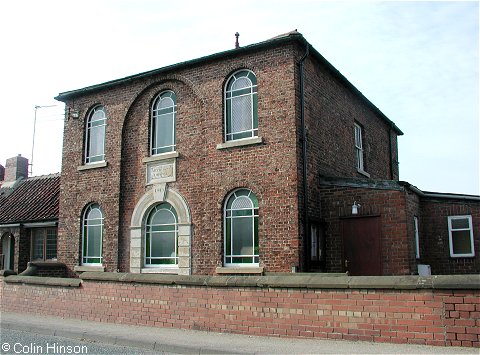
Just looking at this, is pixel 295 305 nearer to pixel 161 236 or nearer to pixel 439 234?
pixel 161 236

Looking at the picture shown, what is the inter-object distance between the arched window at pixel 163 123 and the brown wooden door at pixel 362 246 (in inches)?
236

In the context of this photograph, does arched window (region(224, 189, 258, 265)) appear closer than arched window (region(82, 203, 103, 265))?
Yes

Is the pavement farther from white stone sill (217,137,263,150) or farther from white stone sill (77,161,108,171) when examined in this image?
white stone sill (77,161,108,171)

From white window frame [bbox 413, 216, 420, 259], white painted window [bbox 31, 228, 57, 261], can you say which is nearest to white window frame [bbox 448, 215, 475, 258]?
white window frame [bbox 413, 216, 420, 259]

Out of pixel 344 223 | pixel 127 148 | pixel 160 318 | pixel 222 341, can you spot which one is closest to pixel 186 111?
pixel 127 148

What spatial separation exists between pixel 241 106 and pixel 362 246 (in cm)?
515

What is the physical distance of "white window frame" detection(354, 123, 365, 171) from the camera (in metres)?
18.1

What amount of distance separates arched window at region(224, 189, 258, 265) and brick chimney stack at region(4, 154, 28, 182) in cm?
1505

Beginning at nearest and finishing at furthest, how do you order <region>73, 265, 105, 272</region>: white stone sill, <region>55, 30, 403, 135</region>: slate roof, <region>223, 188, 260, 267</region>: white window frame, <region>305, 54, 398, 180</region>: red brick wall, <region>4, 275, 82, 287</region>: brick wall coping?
<region>4, 275, 82, 287</region>: brick wall coping
<region>223, 188, 260, 267</region>: white window frame
<region>55, 30, 403, 135</region>: slate roof
<region>305, 54, 398, 180</region>: red brick wall
<region>73, 265, 105, 272</region>: white stone sill

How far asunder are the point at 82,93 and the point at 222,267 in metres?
8.48

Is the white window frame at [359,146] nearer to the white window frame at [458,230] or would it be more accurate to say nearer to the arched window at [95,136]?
the white window frame at [458,230]

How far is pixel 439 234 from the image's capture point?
51.7 feet

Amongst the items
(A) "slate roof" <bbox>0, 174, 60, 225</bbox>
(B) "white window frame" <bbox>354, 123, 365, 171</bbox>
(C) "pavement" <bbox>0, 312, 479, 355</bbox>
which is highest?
(B) "white window frame" <bbox>354, 123, 365, 171</bbox>

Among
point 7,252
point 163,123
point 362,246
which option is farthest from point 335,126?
point 7,252
